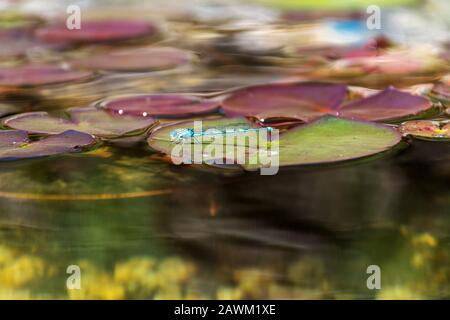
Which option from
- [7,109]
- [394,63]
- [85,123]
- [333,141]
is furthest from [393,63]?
[7,109]

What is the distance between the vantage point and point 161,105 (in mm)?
1737

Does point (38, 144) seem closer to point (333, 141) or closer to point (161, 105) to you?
point (161, 105)

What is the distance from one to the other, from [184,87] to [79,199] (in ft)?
2.13

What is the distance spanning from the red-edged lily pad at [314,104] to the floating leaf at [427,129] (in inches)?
2.1

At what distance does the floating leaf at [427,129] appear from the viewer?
1.55 meters

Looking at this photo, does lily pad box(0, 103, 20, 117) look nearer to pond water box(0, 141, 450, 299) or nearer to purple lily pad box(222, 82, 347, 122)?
pond water box(0, 141, 450, 299)

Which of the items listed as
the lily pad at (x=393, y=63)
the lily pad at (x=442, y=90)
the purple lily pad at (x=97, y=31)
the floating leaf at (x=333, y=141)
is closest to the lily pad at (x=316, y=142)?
the floating leaf at (x=333, y=141)

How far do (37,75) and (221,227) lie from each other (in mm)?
968

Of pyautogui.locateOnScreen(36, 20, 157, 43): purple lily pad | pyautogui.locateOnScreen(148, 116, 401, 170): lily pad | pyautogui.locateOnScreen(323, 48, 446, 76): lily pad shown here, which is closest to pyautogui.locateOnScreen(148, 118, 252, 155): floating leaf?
pyautogui.locateOnScreen(148, 116, 401, 170): lily pad

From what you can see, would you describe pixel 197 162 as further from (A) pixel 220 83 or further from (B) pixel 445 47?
(B) pixel 445 47

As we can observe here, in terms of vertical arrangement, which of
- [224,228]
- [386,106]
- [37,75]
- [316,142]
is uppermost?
[37,75]

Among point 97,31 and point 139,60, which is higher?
point 97,31

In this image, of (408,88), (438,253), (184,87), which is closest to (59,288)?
(438,253)

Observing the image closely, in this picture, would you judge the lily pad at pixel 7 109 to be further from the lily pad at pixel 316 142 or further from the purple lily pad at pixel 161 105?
the lily pad at pixel 316 142
